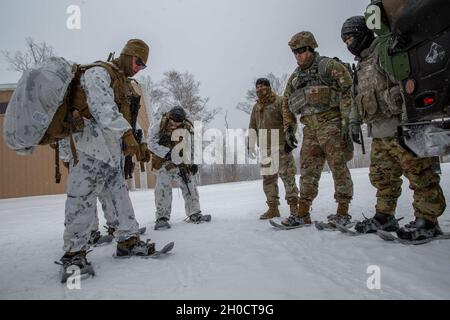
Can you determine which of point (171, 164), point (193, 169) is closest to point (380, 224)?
point (193, 169)

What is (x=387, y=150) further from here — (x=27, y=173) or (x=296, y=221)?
(x=27, y=173)

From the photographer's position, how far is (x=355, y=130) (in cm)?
329

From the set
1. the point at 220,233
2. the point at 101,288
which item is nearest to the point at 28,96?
the point at 101,288

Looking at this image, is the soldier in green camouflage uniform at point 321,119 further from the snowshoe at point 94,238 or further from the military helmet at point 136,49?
the snowshoe at point 94,238

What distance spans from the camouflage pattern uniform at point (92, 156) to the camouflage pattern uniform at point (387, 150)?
7.52ft

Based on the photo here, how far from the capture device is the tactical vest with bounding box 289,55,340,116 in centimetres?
370

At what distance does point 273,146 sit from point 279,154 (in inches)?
7.3

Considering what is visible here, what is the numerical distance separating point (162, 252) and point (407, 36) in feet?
8.40

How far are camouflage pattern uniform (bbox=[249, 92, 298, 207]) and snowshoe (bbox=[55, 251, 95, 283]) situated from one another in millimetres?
2919

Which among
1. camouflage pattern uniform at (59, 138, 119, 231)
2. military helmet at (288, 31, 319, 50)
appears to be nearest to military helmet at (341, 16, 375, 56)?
military helmet at (288, 31, 319, 50)

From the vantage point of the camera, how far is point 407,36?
2.09 meters

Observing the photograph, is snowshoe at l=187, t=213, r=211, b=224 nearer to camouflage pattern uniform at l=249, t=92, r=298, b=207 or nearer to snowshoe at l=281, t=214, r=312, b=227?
camouflage pattern uniform at l=249, t=92, r=298, b=207
